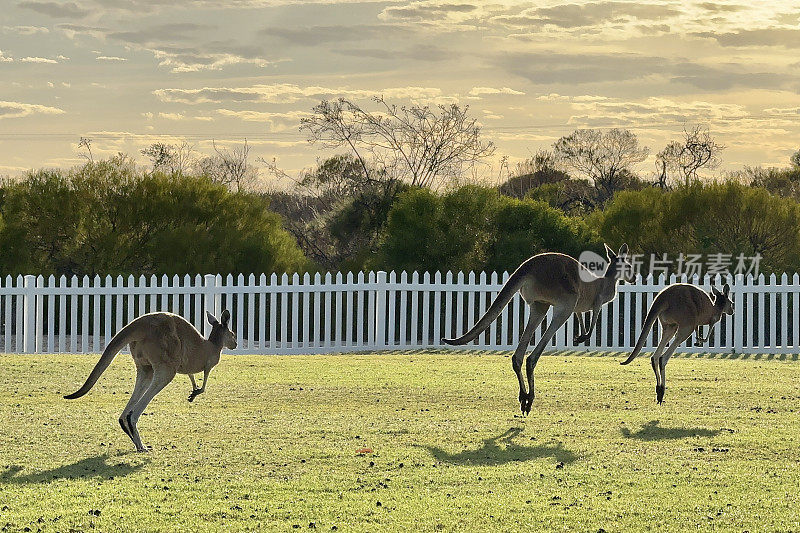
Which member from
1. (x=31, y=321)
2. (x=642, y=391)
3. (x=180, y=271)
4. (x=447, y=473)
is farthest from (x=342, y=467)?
(x=180, y=271)

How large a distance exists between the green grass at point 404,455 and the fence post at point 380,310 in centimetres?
621

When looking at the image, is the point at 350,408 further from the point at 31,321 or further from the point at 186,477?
the point at 31,321

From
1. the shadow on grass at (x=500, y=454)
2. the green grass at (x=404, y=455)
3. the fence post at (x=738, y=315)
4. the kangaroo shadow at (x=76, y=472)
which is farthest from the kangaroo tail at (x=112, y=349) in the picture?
the fence post at (x=738, y=315)

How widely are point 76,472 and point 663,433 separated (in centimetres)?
534

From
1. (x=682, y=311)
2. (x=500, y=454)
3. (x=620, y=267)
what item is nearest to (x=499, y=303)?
(x=620, y=267)

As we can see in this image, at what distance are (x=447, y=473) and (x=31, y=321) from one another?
14713mm

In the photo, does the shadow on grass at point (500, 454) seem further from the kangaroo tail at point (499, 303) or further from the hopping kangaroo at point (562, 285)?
the hopping kangaroo at point (562, 285)

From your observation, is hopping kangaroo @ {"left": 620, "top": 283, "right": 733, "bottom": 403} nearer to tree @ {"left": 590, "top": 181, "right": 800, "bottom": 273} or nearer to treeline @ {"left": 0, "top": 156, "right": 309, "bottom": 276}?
tree @ {"left": 590, "top": 181, "right": 800, "bottom": 273}

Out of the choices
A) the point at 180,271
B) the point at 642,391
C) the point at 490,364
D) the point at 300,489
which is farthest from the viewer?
the point at 180,271

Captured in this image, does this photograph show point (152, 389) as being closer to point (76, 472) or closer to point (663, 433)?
point (76, 472)

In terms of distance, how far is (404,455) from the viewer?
855cm

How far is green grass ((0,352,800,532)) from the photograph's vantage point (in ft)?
21.6

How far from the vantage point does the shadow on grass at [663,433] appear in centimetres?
972

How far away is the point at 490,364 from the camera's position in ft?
54.7
